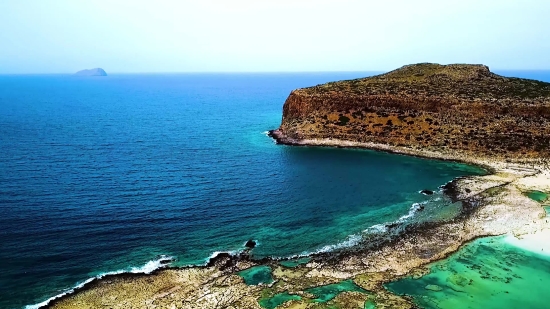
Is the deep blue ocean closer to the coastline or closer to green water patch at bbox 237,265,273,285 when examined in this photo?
the coastline

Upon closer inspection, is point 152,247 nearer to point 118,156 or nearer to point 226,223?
point 226,223

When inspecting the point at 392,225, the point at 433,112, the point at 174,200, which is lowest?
the point at 392,225

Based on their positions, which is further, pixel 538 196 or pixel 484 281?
pixel 538 196

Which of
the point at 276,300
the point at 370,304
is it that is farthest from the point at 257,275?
the point at 370,304

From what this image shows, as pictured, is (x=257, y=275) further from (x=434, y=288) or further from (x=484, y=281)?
(x=484, y=281)

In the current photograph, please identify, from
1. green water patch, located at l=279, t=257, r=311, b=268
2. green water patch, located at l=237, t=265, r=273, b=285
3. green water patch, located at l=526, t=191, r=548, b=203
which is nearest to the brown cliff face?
green water patch, located at l=526, t=191, r=548, b=203
